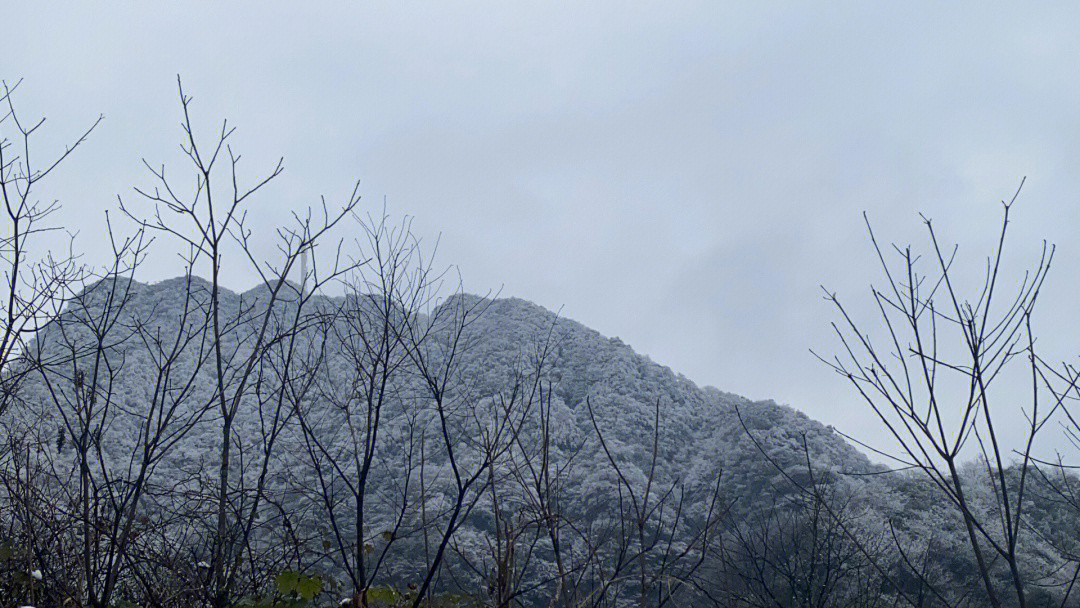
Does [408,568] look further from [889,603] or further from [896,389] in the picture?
[896,389]

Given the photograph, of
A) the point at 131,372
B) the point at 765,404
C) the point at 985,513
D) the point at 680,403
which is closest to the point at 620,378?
the point at 680,403

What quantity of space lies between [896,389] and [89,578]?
280 centimetres

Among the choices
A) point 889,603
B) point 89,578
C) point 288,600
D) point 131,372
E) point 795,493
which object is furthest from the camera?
point 131,372

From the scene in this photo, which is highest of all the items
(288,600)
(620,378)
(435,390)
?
(620,378)

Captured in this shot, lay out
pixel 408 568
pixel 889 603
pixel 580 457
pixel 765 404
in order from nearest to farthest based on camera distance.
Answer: pixel 889 603, pixel 408 568, pixel 580 457, pixel 765 404

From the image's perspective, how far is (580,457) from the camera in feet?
111

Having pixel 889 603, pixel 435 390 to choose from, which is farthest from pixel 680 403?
pixel 435 390

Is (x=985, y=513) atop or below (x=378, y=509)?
atop

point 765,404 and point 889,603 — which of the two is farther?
point 765,404

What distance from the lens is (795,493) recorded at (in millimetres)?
25875

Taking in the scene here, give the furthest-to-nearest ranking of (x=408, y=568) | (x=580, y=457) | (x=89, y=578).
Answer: (x=580, y=457), (x=408, y=568), (x=89, y=578)

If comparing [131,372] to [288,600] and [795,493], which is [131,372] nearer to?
[795,493]

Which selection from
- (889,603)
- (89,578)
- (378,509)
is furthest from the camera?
(378,509)

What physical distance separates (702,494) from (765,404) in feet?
25.9
